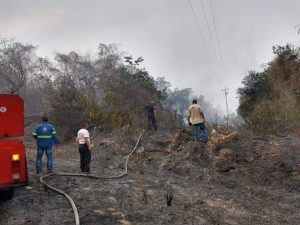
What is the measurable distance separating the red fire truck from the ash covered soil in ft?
2.56

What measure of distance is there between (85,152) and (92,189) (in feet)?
8.78

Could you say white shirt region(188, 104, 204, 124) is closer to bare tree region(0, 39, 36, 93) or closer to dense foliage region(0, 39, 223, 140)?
dense foliage region(0, 39, 223, 140)

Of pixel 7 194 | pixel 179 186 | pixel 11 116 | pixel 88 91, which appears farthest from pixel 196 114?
pixel 88 91

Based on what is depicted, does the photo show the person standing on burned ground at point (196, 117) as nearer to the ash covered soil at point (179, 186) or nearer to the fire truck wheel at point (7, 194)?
the ash covered soil at point (179, 186)

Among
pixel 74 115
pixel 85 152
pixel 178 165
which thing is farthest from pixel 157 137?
pixel 74 115

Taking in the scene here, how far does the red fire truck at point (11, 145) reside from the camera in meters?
8.33

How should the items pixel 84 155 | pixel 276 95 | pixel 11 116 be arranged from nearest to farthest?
pixel 11 116
pixel 84 155
pixel 276 95

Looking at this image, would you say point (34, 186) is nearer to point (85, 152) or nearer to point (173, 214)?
point (85, 152)

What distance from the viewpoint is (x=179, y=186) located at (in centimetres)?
1283

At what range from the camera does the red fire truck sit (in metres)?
8.33

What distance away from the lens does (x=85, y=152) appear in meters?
13.7

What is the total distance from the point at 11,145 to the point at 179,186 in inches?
232

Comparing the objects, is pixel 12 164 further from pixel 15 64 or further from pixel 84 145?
pixel 15 64

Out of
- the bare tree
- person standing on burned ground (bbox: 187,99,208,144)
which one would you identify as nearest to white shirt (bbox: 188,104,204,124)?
person standing on burned ground (bbox: 187,99,208,144)
